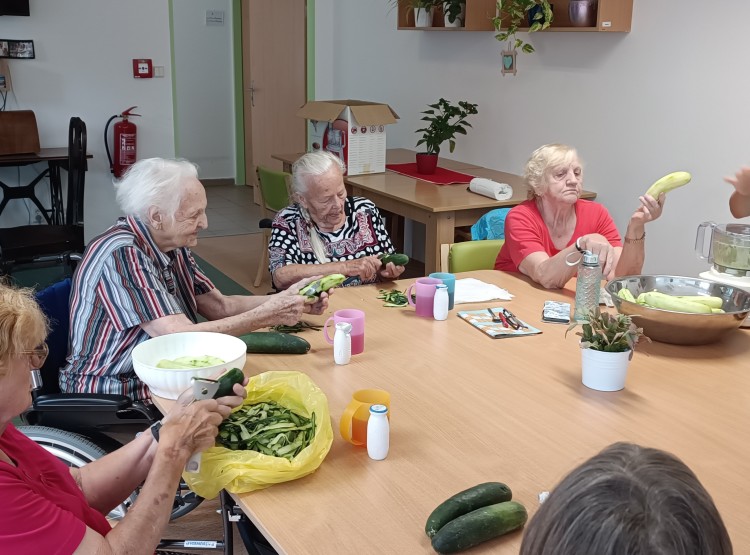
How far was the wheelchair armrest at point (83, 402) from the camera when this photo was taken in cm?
211

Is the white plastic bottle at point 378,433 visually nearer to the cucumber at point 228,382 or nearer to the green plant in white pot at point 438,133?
→ the cucumber at point 228,382

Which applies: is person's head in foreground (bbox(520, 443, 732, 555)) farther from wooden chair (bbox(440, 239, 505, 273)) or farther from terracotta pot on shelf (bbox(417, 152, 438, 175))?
terracotta pot on shelf (bbox(417, 152, 438, 175))

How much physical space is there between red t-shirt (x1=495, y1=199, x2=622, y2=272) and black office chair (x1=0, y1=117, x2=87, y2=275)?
2383 mm

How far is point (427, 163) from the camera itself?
15.9 feet

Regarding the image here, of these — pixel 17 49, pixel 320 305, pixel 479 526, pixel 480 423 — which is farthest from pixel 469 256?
pixel 17 49

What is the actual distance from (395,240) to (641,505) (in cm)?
508

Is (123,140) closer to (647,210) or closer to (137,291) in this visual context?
(137,291)

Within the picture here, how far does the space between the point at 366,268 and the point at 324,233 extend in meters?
0.32

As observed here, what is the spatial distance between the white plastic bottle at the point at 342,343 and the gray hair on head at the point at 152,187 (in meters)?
0.64

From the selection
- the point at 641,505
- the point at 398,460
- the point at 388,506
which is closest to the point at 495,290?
the point at 398,460

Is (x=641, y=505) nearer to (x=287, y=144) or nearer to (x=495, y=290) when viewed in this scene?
(x=495, y=290)

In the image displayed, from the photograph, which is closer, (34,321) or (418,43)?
(34,321)

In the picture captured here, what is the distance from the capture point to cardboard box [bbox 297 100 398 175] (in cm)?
475

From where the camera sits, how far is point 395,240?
5789 millimetres
